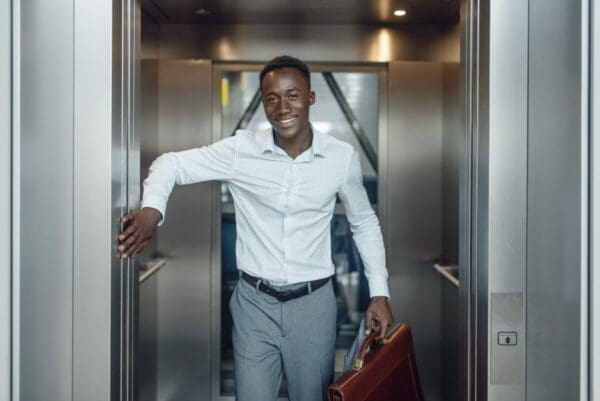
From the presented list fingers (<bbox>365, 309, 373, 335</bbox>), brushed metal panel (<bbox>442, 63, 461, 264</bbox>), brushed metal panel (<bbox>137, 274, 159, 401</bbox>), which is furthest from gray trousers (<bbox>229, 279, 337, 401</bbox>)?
brushed metal panel (<bbox>442, 63, 461, 264</bbox>)

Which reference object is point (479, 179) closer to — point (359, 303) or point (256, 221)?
point (256, 221)

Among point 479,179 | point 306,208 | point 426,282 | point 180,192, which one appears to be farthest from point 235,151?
point 426,282

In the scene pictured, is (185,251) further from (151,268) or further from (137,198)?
(137,198)

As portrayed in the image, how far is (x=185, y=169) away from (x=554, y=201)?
114cm

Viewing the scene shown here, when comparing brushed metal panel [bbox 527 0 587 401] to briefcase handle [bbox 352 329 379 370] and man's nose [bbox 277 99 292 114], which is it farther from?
man's nose [bbox 277 99 292 114]

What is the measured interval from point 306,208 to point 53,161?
87 centimetres

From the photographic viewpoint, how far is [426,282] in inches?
136

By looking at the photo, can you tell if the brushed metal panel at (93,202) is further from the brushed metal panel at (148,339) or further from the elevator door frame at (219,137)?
the elevator door frame at (219,137)

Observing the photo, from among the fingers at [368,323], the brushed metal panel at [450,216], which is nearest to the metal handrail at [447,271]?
the brushed metal panel at [450,216]

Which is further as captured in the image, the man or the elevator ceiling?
the elevator ceiling

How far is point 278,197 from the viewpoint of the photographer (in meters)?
2.29

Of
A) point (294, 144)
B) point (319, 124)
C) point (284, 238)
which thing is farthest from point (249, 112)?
point (284, 238)

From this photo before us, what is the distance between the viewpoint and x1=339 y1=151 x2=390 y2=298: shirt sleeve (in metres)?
2.38

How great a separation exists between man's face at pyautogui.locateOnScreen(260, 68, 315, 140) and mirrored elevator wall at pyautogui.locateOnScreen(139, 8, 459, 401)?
119 centimetres
